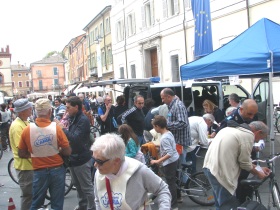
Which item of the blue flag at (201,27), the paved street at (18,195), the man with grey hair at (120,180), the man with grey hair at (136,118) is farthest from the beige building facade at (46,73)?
the man with grey hair at (120,180)

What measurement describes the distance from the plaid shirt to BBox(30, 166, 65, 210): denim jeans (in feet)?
7.42

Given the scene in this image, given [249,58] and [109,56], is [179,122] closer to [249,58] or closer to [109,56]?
[249,58]

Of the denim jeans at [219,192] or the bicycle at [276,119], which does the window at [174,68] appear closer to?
the bicycle at [276,119]

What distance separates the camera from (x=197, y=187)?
6.16m

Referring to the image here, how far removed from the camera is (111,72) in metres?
37.6

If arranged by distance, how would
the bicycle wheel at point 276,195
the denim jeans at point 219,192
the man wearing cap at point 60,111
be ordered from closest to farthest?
the denim jeans at point 219,192 < the bicycle wheel at point 276,195 < the man wearing cap at point 60,111

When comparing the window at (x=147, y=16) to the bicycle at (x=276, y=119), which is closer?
the bicycle at (x=276, y=119)

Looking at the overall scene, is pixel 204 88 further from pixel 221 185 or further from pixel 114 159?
pixel 114 159

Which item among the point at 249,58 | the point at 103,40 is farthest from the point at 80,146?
the point at 103,40

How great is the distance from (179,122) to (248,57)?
73.2 inches

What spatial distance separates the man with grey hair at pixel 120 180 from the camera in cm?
267

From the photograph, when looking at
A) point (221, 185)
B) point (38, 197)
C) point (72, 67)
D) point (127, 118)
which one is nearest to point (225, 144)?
point (221, 185)

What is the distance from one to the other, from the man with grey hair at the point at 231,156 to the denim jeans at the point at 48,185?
1.88m

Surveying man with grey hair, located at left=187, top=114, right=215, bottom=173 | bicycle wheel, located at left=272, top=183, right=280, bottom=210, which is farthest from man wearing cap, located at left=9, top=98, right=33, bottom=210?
bicycle wheel, located at left=272, top=183, right=280, bottom=210
